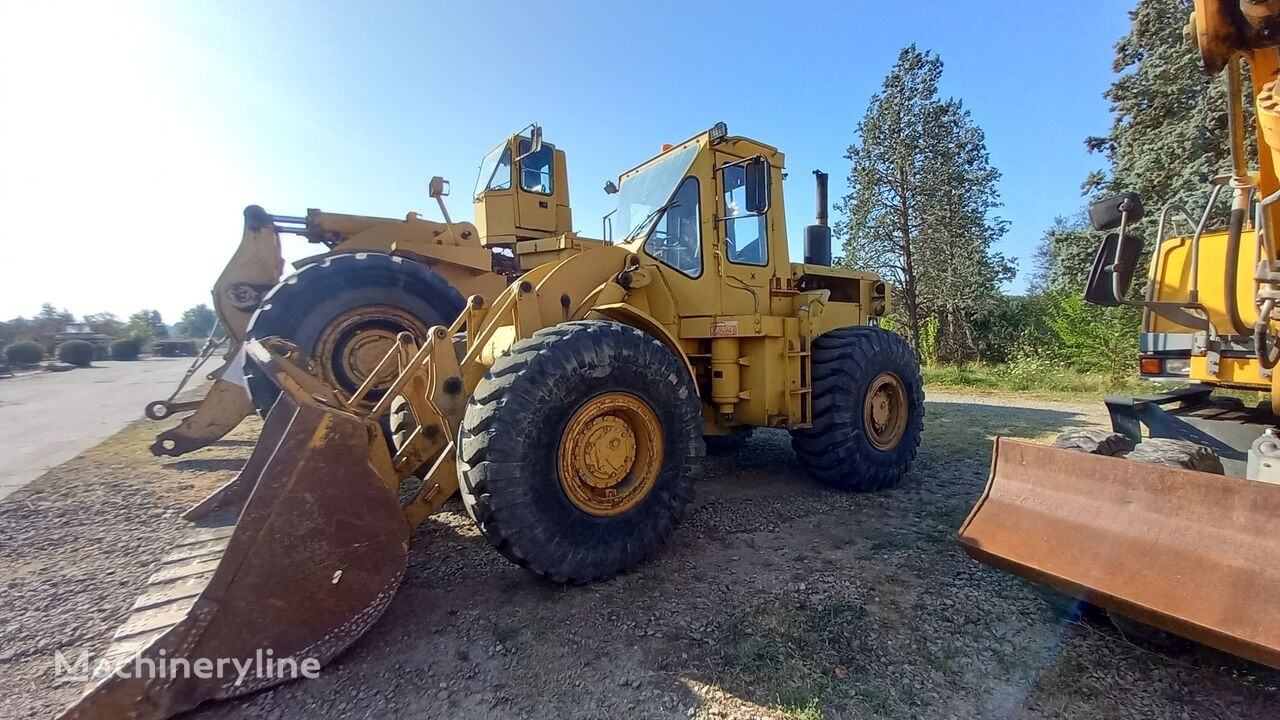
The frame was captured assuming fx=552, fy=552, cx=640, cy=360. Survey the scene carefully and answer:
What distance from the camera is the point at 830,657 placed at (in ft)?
8.09

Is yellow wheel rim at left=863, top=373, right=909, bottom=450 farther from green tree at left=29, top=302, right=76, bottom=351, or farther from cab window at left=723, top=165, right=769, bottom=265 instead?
green tree at left=29, top=302, right=76, bottom=351

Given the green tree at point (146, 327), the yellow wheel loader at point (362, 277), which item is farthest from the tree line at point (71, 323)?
the yellow wheel loader at point (362, 277)

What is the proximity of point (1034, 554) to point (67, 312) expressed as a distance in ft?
177

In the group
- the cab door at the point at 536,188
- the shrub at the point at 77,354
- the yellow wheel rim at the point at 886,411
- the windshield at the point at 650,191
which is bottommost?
the yellow wheel rim at the point at 886,411

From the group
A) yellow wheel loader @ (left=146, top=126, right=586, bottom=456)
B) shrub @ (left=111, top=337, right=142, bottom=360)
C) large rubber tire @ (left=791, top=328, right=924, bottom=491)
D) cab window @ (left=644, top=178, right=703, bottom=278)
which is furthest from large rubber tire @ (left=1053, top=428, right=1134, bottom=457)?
shrub @ (left=111, top=337, right=142, bottom=360)

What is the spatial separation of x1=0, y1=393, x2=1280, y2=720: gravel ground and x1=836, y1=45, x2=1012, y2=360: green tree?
14.9 metres

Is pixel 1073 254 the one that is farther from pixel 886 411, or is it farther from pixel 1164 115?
pixel 886 411

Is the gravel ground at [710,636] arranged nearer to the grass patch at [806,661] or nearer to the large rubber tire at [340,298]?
the grass patch at [806,661]

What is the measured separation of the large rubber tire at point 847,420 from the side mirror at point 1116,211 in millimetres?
2134

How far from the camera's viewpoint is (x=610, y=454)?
3.20m

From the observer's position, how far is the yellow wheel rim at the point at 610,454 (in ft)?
9.93

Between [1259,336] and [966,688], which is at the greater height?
[1259,336]

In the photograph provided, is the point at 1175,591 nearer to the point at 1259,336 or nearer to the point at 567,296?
the point at 1259,336

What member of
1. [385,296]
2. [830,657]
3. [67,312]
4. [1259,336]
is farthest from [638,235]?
Result: [67,312]
